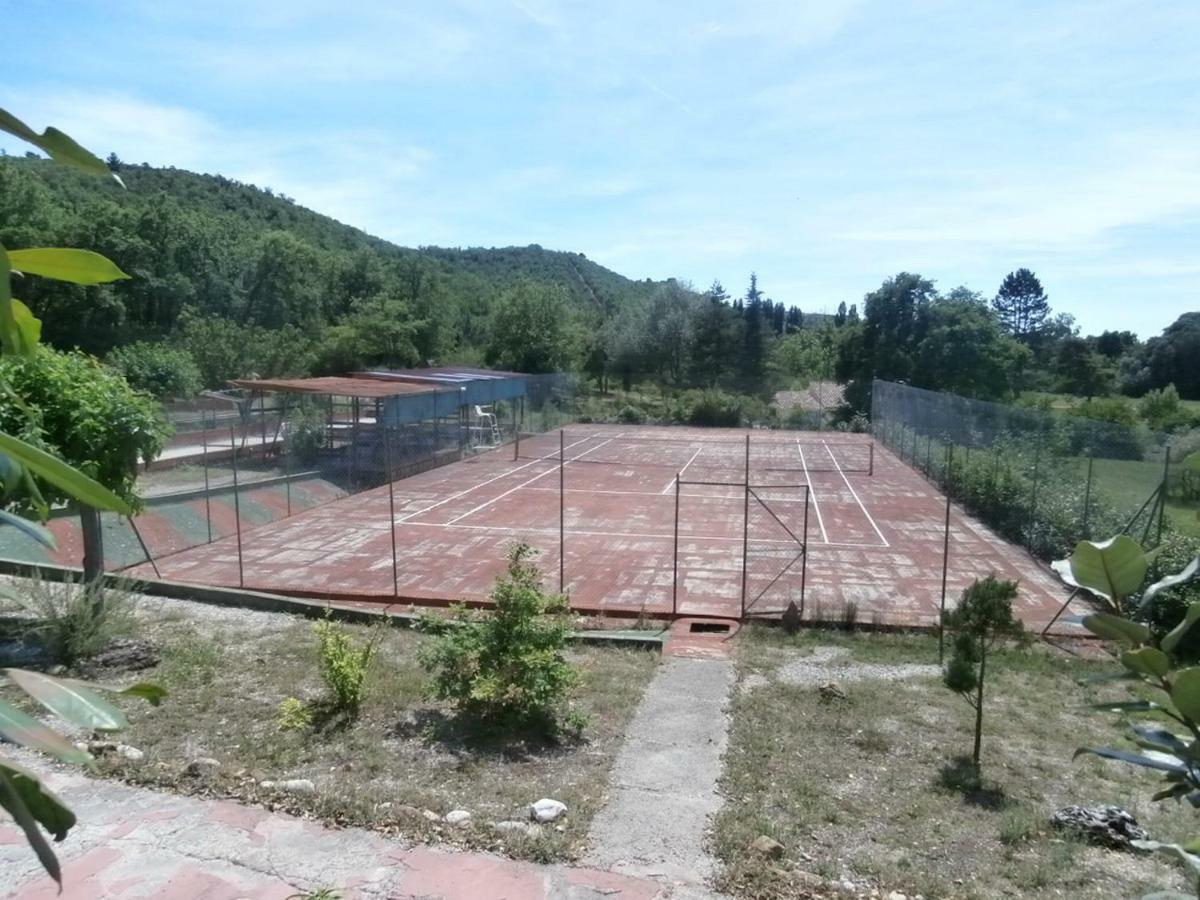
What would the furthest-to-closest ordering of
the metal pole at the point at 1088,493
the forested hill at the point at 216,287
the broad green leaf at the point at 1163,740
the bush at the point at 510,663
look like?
the forested hill at the point at 216,287 → the metal pole at the point at 1088,493 → the bush at the point at 510,663 → the broad green leaf at the point at 1163,740

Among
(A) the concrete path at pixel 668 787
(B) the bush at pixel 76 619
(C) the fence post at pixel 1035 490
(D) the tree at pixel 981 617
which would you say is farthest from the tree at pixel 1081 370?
(B) the bush at pixel 76 619

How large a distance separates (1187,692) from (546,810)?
5453 mm

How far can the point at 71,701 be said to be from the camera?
0.88m

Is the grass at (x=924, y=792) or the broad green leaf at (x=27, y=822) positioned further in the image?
the grass at (x=924, y=792)

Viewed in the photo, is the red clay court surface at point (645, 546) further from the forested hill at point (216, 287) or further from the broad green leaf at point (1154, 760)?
the forested hill at point (216, 287)

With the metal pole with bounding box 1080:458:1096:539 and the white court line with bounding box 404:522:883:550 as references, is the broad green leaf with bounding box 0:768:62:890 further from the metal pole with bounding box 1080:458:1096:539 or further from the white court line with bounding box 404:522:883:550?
the white court line with bounding box 404:522:883:550

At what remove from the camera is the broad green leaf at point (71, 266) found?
99 cm

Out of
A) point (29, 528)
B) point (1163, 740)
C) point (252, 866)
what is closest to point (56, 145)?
point (29, 528)

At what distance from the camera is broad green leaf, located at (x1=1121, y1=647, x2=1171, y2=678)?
1113mm

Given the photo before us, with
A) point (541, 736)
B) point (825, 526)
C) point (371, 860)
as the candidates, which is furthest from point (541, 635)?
point (825, 526)

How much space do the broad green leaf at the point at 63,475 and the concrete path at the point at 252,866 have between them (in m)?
4.56

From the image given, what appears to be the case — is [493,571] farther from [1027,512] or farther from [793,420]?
[793,420]

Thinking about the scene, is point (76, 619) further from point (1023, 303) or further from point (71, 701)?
point (1023, 303)

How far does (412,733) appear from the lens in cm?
754
